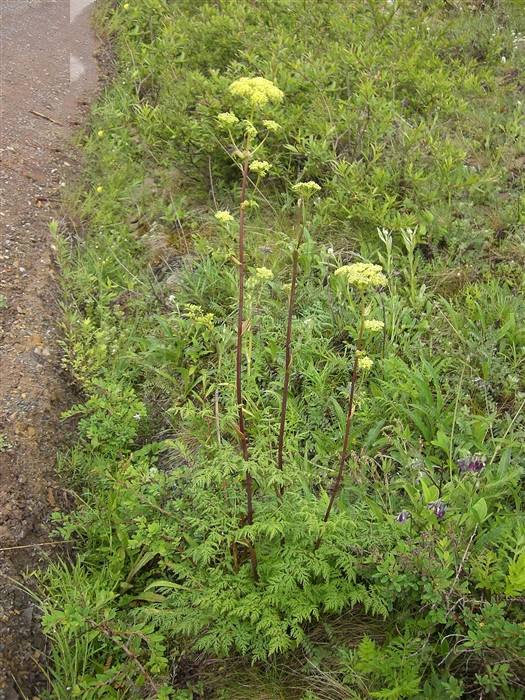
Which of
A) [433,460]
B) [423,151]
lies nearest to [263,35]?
[423,151]

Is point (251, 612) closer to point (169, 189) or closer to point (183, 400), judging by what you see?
point (183, 400)

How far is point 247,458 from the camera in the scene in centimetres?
231

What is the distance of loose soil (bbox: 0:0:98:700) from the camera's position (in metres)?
2.63

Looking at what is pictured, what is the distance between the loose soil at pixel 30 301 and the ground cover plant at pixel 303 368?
0.14m

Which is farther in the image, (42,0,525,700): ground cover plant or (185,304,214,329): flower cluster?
(185,304,214,329): flower cluster

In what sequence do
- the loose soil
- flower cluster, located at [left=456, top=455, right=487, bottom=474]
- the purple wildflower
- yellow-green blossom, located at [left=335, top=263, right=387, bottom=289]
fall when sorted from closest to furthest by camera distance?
1. yellow-green blossom, located at [left=335, top=263, right=387, bottom=289]
2. the purple wildflower
3. flower cluster, located at [left=456, top=455, right=487, bottom=474]
4. the loose soil

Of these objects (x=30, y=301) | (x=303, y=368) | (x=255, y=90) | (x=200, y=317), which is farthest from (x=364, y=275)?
(x=30, y=301)

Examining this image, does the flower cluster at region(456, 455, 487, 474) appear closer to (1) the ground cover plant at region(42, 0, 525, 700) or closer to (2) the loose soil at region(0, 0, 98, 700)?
(1) the ground cover plant at region(42, 0, 525, 700)

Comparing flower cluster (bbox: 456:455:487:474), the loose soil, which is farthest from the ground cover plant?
the loose soil

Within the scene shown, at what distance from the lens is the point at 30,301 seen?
398 cm

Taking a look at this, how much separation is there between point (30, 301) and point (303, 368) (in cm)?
196

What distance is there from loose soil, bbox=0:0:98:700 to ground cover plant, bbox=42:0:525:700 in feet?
0.45

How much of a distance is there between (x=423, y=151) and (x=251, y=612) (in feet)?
10.9

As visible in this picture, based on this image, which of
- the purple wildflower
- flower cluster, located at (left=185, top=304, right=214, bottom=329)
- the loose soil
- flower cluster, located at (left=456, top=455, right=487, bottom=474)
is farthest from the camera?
the loose soil
